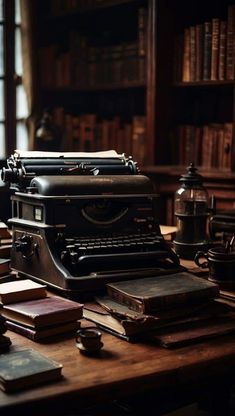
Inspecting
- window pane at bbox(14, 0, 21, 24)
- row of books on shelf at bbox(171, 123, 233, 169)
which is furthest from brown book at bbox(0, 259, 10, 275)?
window pane at bbox(14, 0, 21, 24)

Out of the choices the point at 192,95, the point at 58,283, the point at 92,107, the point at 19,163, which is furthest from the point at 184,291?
the point at 92,107

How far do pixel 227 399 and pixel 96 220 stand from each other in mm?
866

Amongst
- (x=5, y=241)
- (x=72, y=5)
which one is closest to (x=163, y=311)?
(x=5, y=241)

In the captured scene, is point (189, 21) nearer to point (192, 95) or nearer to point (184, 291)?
point (192, 95)

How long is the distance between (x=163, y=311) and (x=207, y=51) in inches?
93.2

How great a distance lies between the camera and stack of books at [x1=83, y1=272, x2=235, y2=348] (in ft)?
4.91

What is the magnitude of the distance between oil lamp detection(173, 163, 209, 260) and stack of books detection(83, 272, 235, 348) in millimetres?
542

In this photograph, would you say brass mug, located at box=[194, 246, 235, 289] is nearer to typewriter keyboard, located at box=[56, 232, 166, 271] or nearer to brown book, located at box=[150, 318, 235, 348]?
typewriter keyboard, located at box=[56, 232, 166, 271]

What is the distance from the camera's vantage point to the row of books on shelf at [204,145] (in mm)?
3617

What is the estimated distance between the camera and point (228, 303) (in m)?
1.76

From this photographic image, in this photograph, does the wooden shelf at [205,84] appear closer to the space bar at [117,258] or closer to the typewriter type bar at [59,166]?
the typewriter type bar at [59,166]

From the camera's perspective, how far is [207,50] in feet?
11.8

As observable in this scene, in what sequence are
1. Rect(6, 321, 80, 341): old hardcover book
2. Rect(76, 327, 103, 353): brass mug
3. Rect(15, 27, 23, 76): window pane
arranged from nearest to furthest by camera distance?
1. Rect(76, 327, 103, 353): brass mug
2. Rect(6, 321, 80, 341): old hardcover book
3. Rect(15, 27, 23, 76): window pane

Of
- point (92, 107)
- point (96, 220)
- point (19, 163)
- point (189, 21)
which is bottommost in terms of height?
point (96, 220)
